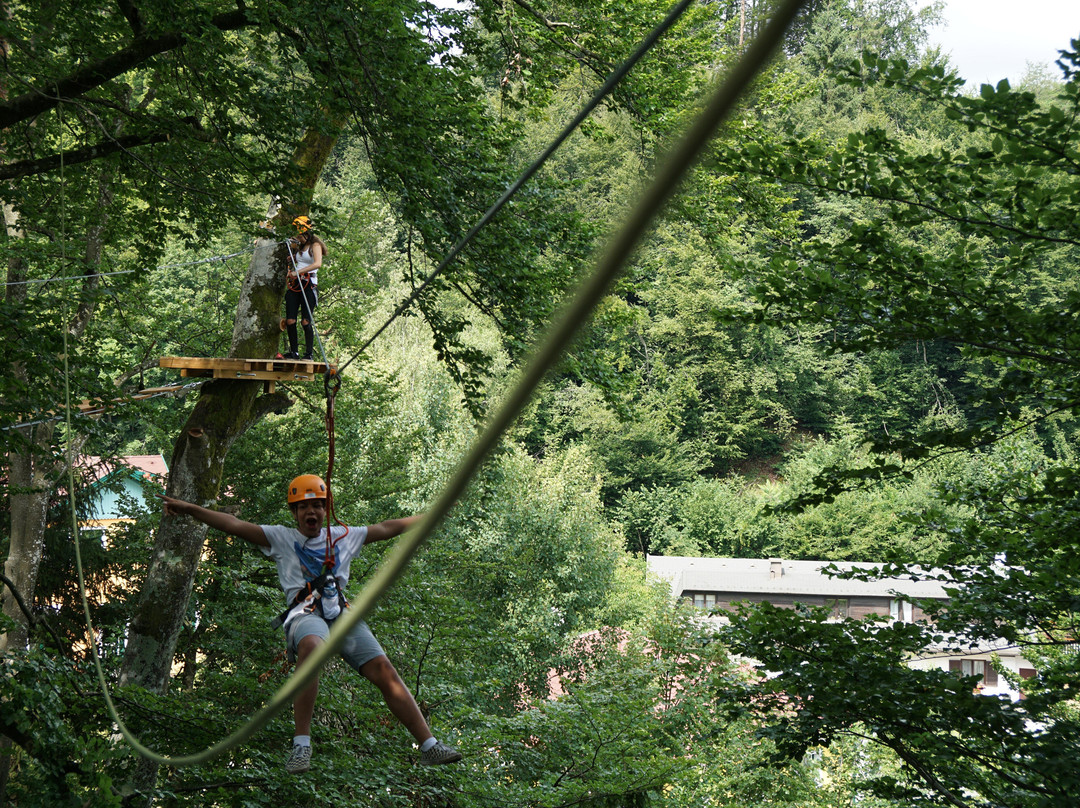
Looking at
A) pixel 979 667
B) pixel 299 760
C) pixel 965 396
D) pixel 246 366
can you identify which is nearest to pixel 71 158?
pixel 246 366

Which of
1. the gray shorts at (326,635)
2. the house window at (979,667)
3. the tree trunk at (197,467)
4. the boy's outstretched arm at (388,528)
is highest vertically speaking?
the house window at (979,667)

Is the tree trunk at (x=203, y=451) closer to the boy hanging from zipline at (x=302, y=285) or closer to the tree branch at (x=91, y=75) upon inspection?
the boy hanging from zipline at (x=302, y=285)

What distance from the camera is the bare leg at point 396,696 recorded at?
3.75 m

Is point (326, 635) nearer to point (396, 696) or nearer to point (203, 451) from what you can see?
point (396, 696)

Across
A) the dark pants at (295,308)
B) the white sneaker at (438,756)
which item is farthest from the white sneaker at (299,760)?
the dark pants at (295,308)

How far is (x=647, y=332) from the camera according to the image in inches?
1688

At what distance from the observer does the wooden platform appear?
6621mm

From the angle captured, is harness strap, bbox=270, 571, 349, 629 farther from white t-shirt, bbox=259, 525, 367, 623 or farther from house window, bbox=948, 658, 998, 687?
house window, bbox=948, 658, 998, 687

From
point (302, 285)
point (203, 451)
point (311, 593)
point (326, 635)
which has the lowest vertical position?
point (326, 635)

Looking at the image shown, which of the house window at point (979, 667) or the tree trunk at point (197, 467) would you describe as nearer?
the tree trunk at point (197, 467)

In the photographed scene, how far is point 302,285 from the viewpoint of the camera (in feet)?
25.5

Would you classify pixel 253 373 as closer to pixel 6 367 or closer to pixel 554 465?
pixel 6 367

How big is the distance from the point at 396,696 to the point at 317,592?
562 millimetres

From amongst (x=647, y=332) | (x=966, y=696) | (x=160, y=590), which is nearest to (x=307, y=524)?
(x=966, y=696)
